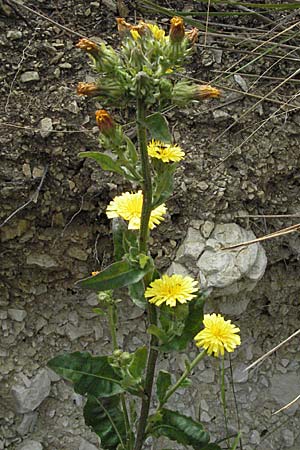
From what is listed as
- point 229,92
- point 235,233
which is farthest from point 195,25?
point 235,233

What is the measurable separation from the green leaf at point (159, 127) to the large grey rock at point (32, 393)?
106 centimetres

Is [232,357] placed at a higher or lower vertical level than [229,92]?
lower

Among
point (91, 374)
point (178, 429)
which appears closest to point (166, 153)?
point (91, 374)

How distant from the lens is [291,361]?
2135 mm

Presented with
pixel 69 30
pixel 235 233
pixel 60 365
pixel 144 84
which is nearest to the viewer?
pixel 144 84

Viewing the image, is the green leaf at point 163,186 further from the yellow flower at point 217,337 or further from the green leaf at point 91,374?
the green leaf at point 91,374

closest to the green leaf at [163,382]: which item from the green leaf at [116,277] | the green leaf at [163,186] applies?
the green leaf at [116,277]

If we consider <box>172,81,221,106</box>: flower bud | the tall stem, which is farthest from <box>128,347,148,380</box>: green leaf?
<box>172,81,221,106</box>: flower bud

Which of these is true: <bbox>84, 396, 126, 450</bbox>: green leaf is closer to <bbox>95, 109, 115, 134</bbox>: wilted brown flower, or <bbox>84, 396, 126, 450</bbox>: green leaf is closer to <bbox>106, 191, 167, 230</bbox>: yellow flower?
<bbox>106, 191, 167, 230</bbox>: yellow flower

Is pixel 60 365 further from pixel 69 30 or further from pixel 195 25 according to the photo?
pixel 195 25

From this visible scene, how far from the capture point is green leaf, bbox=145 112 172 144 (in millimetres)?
1102

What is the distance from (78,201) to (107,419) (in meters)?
0.61

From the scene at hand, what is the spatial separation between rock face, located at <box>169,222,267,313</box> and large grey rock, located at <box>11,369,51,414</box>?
48 cm

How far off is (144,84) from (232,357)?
117 cm
